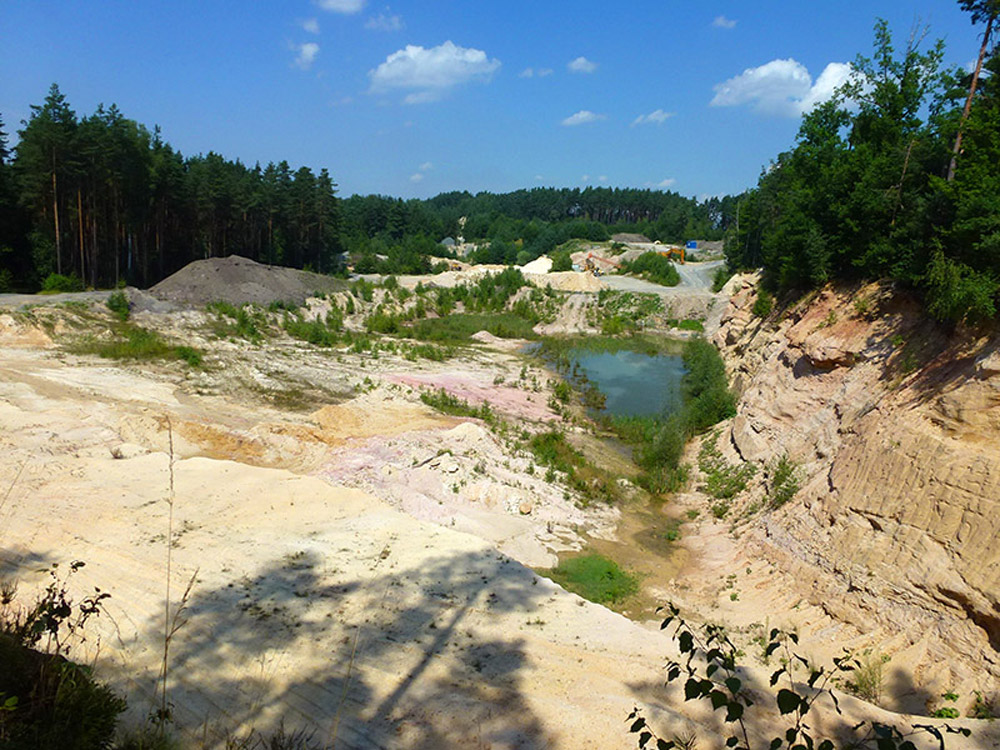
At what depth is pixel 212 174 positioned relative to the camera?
48688 millimetres

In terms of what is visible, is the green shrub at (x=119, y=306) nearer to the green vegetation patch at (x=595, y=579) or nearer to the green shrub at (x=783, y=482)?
the green vegetation patch at (x=595, y=579)

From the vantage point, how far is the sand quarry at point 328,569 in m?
4.80

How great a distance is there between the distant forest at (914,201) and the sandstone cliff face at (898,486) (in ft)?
3.10

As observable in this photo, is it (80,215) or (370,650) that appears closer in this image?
(370,650)

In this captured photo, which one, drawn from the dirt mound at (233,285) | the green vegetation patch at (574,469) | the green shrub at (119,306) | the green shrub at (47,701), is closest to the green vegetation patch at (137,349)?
the green shrub at (119,306)

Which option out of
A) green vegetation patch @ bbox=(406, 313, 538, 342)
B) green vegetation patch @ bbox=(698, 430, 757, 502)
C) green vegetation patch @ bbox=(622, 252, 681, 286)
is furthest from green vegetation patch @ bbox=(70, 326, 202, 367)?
green vegetation patch @ bbox=(622, 252, 681, 286)

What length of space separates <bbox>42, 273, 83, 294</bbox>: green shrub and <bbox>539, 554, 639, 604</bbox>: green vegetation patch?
34.7m

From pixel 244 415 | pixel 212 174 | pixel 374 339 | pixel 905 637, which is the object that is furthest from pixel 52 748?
pixel 212 174

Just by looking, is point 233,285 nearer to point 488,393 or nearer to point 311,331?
point 311,331

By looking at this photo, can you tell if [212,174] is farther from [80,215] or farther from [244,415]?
[244,415]

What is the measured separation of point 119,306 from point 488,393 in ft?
59.0

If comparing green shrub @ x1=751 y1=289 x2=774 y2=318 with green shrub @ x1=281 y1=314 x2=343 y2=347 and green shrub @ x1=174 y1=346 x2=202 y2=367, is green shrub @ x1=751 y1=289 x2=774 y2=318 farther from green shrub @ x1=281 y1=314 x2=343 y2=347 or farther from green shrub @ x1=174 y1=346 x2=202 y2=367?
green shrub @ x1=174 y1=346 x2=202 y2=367

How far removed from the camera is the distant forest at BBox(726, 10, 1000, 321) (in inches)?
434

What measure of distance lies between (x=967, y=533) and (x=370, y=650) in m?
8.17
